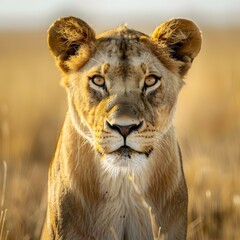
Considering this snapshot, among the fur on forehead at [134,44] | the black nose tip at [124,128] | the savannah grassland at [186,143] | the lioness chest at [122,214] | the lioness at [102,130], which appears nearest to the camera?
the black nose tip at [124,128]

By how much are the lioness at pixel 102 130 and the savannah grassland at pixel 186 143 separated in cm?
66

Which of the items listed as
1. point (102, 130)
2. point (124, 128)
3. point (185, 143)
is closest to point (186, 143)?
point (185, 143)

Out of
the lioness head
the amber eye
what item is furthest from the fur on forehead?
the amber eye

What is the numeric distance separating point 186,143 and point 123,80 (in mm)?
5547

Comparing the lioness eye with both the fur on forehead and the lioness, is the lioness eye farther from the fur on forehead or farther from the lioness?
the fur on forehead

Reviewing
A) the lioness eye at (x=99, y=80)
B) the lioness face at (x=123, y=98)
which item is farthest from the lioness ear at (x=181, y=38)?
the lioness eye at (x=99, y=80)

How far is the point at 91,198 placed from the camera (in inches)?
188

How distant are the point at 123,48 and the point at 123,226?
1092 millimetres

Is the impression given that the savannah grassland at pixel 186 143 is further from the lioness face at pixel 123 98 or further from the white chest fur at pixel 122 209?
the lioness face at pixel 123 98

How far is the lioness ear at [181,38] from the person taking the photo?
16.5 ft

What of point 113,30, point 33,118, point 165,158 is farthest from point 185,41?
point 33,118

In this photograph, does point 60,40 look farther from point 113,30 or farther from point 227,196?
point 227,196

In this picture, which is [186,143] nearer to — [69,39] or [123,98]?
[69,39]

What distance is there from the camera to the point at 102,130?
441 centimetres
